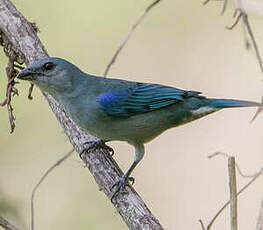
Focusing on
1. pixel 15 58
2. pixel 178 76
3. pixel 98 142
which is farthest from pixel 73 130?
pixel 178 76

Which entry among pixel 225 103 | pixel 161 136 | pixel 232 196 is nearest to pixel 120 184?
pixel 225 103

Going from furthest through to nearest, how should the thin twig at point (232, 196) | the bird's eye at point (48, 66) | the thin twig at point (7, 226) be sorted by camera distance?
the bird's eye at point (48, 66), the thin twig at point (7, 226), the thin twig at point (232, 196)

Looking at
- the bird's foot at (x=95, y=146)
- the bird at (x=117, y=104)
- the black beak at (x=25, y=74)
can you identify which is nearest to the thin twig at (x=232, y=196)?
the bird at (x=117, y=104)

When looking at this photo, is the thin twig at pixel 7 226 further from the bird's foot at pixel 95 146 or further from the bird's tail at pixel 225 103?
the bird's tail at pixel 225 103

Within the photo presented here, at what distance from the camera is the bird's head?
495cm

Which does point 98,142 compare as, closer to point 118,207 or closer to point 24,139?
point 118,207

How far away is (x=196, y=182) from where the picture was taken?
7.38m

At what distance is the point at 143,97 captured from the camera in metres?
5.54

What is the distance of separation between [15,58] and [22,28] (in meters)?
0.24

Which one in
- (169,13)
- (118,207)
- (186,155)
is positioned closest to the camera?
→ (118,207)

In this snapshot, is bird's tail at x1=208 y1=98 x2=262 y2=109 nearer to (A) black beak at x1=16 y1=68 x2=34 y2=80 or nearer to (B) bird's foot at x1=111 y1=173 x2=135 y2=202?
(B) bird's foot at x1=111 y1=173 x2=135 y2=202

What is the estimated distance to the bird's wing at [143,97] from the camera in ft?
17.8

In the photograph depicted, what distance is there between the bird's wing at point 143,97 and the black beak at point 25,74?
0.64 metres

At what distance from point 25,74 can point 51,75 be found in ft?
0.82
